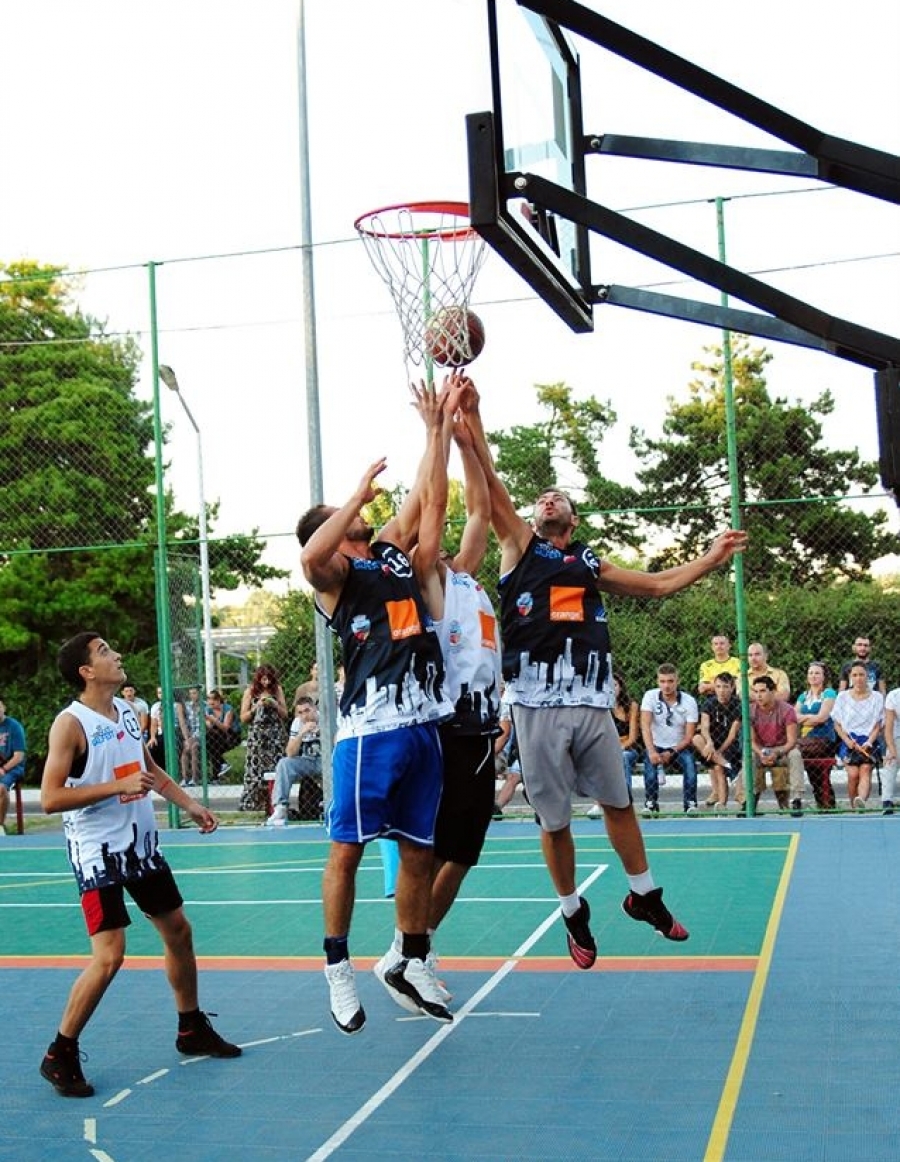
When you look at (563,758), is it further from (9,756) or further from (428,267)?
(9,756)

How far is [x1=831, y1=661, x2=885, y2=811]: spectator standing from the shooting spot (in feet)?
46.4

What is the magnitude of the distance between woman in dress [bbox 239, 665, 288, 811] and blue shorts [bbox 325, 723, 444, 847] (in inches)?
356

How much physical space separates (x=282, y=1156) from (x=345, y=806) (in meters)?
1.46

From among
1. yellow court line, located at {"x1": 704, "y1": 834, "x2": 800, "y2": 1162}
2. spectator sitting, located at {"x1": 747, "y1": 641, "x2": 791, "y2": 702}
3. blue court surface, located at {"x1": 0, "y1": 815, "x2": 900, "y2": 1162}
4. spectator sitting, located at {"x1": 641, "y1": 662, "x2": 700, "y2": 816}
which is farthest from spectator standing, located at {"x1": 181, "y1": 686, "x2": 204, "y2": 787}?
yellow court line, located at {"x1": 704, "y1": 834, "x2": 800, "y2": 1162}

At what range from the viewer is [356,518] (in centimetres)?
633

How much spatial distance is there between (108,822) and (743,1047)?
9.03ft

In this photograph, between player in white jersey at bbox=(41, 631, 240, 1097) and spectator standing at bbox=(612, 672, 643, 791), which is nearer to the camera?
player in white jersey at bbox=(41, 631, 240, 1097)

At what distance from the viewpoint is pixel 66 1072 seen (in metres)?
6.04

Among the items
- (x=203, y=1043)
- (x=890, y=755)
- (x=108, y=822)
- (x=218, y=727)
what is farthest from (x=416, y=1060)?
(x=218, y=727)

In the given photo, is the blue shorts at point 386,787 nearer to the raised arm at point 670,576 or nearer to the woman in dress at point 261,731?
the raised arm at point 670,576

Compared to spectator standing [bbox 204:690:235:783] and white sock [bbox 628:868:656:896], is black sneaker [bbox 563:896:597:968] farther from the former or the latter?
spectator standing [bbox 204:690:235:783]

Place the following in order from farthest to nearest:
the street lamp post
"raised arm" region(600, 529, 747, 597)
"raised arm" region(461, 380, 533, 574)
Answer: the street lamp post → "raised arm" region(600, 529, 747, 597) → "raised arm" region(461, 380, 533, 574)

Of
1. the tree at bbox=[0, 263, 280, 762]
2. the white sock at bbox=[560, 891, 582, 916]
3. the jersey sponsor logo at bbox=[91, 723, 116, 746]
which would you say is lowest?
the white sock at bbox=[560, 891, 582, 916]

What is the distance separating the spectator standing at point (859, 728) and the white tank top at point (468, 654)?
24.8 ft
